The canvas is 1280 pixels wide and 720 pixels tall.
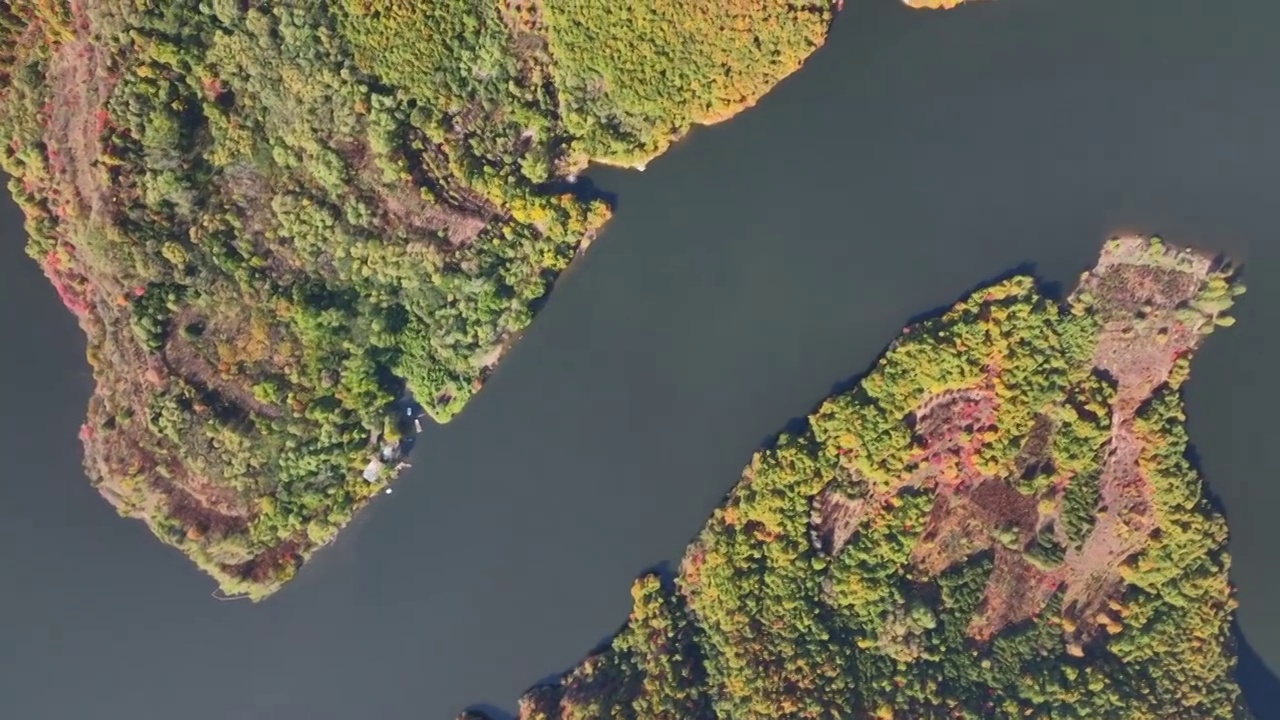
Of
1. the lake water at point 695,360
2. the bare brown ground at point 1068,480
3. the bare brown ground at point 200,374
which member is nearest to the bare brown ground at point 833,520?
the bare brown ground at point 1068,480

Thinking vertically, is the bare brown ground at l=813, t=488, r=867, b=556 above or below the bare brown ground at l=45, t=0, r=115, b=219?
below

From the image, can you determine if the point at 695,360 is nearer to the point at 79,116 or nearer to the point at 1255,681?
the point at 79,116

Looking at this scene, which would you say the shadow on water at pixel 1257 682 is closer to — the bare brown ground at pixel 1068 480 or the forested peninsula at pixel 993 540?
the forested peninsula at pixel 993 540

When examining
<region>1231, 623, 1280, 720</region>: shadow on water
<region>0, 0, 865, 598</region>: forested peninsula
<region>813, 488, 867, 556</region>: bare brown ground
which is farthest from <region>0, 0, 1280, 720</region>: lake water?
<region>813, 488, 867, 556</region>: bare brown ground

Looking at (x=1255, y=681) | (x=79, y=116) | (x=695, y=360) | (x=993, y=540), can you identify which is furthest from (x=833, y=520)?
(x=79, y=116)

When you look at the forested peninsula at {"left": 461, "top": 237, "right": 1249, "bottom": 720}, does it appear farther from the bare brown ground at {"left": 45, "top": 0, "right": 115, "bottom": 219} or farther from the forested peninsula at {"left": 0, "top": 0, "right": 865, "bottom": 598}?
the bare brown ground at {"left": 45, "top": 0, "right": 115, "bottom": 219}

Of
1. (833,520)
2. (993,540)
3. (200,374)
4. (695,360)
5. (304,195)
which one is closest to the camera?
(304,195)
